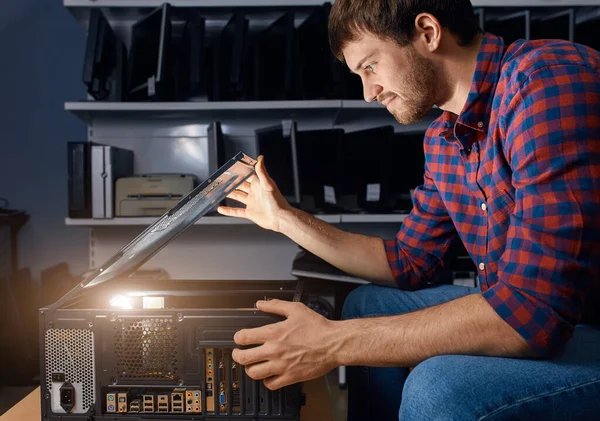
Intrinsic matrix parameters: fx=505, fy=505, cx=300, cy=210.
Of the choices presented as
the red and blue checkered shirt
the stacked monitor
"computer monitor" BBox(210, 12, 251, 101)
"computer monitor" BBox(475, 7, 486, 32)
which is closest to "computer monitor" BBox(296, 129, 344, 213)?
the stacked monitor

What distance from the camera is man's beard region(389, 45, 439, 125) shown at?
1.00 metres

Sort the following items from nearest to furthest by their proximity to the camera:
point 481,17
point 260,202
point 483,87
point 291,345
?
point 291,345 → point 483,87 → point 260,202 → point 481,17

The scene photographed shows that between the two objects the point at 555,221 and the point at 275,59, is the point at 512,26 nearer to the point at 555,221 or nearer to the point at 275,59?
the point at 275,59

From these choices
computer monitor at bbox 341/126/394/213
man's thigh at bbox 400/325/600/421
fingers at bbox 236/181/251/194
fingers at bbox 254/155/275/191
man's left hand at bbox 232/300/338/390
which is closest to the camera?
man's thigh at bbox 400/325/600/421

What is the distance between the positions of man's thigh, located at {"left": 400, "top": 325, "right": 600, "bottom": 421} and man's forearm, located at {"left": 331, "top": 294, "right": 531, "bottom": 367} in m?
0.02

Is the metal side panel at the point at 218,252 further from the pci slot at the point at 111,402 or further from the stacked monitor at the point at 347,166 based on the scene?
the pci slot at the point at 111,402

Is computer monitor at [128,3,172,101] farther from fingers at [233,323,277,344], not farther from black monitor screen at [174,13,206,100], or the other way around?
fingers at [233,323,277,344]

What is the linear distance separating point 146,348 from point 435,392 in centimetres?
47

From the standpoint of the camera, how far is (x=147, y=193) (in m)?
1.99

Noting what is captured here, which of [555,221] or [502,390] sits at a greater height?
[555,221]

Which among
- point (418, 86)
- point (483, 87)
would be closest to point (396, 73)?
point (418, 86)

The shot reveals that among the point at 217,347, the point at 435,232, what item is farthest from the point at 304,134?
the point at 217,347

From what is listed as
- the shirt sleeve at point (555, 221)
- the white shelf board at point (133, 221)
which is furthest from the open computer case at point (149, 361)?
the white shelf board at point (133, 221)

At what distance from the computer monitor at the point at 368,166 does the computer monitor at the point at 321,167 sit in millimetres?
33
